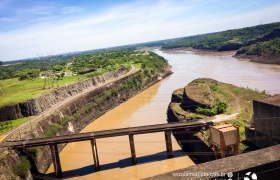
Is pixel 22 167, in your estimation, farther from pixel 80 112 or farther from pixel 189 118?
pixel 80 112

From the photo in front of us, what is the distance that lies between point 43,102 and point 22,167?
68.4 feet

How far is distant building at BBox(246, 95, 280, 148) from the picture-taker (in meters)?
22.6

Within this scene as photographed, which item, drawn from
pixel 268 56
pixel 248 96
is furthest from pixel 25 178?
pixel 268 56

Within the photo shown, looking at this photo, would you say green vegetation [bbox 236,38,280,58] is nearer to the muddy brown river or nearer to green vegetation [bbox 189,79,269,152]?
the muddy brown river

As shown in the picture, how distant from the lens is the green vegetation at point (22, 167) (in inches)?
1005

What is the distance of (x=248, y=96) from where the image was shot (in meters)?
43.5

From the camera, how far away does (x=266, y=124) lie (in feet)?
77.8

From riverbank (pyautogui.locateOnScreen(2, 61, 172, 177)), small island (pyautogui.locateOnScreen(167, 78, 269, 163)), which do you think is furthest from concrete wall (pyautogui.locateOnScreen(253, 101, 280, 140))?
riverbank (pyautogui.locateOnScreen(2, 61, 172, 177))

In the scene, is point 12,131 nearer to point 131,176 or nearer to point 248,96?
point 131,176

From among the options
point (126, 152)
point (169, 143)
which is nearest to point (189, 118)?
point (169, 143)

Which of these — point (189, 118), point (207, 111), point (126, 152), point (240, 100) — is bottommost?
point (126, 152)

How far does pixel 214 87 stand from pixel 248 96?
873 cm

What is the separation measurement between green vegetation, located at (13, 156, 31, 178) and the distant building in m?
21.6

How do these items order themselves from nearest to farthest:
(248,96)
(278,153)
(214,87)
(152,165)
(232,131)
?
1. (278,153)
2. (232,131)
3. (152,165)
4. (248,96)
5. (214,87)
